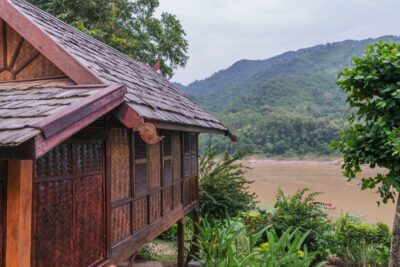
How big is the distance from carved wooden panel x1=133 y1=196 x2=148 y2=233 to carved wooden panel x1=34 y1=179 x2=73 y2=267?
150 centimetres

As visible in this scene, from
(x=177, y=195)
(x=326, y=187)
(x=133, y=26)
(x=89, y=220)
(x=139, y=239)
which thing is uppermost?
(x=133, y=26)

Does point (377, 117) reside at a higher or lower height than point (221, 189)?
higher

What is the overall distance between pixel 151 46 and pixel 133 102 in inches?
501

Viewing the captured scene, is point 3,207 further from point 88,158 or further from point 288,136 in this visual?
point 288,136

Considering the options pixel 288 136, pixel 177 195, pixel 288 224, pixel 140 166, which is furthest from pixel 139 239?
pixel 288 136

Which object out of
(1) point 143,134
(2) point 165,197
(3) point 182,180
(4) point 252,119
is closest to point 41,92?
(1) point 143,134

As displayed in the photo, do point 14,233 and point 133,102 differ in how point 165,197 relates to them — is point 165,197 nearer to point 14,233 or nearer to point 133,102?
point 133,102

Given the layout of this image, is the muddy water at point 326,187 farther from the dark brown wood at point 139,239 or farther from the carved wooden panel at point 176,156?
the dark brown wood at point 139,239

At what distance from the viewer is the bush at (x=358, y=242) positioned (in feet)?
28.2

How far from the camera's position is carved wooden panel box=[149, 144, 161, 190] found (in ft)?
17.1

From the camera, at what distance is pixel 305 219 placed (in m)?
9.30

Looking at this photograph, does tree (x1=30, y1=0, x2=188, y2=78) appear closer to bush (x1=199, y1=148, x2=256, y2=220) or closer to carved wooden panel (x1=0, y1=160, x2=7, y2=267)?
bush (x1=199, y1=148, x2=256, y2=220)

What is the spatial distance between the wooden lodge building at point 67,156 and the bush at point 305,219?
4.91 meters

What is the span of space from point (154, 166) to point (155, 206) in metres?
0.58
